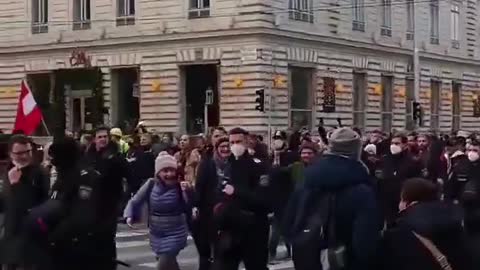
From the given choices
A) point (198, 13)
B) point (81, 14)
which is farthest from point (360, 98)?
point (81, 14)

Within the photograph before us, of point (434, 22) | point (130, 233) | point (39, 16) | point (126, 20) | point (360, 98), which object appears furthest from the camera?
point (434, 22)

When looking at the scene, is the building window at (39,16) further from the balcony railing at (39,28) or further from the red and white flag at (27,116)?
the red and white flag at (27,116)

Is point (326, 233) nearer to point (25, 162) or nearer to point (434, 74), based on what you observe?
point (25, 162)

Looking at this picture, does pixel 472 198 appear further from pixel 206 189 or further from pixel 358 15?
pixel 358 15

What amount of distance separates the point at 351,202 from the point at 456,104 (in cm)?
5194

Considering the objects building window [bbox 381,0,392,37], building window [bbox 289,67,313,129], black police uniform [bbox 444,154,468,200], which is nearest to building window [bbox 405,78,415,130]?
building window [bbox 381,0,392,37]

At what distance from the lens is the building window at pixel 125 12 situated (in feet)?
147

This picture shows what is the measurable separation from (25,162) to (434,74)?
47.7 metres

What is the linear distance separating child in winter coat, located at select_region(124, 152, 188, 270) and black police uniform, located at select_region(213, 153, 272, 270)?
0.40m

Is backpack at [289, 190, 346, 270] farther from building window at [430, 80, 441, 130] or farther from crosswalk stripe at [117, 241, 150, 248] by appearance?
building window at [430, 80, 441, 130]

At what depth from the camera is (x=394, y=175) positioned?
46.5 ft

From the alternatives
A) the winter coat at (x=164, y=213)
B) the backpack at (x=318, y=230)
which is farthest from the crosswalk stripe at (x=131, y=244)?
the backpack at (x=318, y=230)

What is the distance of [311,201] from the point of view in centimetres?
714

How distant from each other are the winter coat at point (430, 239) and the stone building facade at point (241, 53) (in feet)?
111
